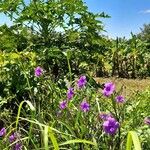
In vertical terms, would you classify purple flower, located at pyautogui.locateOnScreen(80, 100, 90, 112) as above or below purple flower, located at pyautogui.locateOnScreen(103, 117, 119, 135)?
above

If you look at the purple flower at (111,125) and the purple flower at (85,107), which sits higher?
the purple flower at (85,107)

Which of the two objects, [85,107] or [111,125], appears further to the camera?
[85,107]

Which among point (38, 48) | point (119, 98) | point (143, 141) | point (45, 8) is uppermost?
point (45, 8)

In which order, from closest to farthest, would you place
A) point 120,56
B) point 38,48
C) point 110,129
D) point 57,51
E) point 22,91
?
point 110,129 < point 22,91 < point 57,51 < point 38,48 < point 120,56

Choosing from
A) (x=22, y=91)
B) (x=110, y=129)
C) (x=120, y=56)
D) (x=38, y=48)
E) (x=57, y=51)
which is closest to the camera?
(x=110, y=129)

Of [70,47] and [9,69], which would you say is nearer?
[9,69]

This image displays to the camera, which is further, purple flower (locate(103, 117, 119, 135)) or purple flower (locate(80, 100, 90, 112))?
purple flower (locate(80, 100, 90, 112))

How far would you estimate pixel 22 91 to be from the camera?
5770 millimetres

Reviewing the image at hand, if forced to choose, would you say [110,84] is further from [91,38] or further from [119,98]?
[91,38]

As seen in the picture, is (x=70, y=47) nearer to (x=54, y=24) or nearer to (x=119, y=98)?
(x=54, y=24)

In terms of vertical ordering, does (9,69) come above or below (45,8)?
below

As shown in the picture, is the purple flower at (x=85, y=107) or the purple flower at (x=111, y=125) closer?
the purple flower at (x=111, y=125)

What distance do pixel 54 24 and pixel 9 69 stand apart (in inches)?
69.1

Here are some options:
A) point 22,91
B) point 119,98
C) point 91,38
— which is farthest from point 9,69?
point 119,98
